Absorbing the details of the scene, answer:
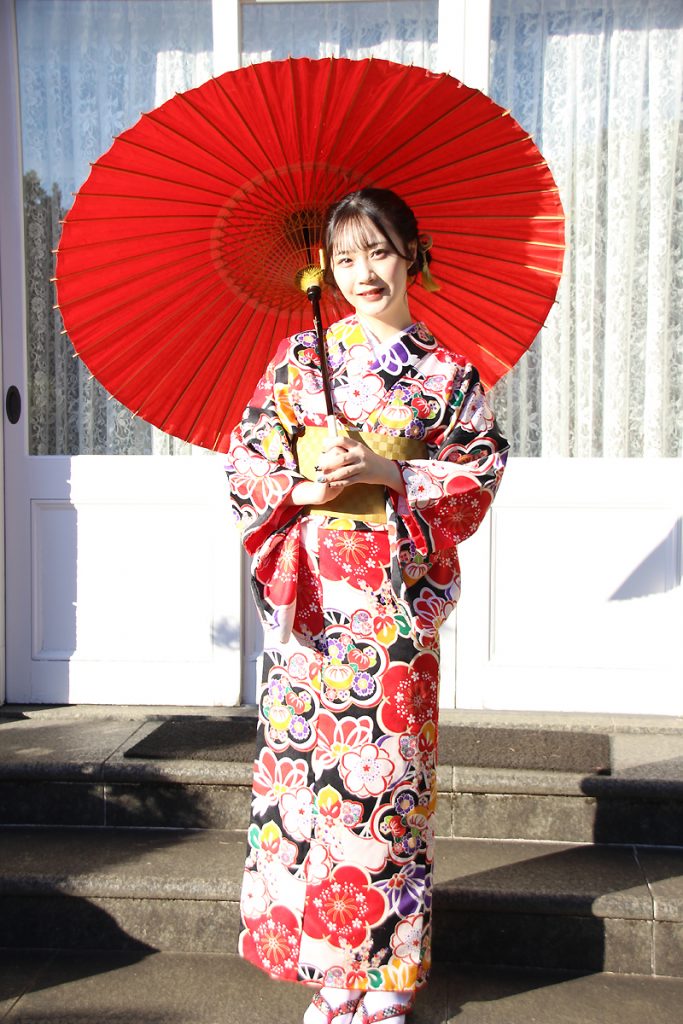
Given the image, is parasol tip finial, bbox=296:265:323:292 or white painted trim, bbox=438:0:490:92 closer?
parasol tip finial, bbox=296:265:323:292

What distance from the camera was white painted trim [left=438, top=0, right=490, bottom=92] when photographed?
12.7ft

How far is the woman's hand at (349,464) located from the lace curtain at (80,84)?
206 centimetres

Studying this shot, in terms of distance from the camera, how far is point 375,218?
2262mm

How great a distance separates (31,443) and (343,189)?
2270 mm

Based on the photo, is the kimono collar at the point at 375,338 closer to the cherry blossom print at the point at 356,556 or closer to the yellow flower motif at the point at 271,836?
the cherry blossom print at the point at 356,556

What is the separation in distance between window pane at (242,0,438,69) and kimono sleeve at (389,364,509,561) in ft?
7.03

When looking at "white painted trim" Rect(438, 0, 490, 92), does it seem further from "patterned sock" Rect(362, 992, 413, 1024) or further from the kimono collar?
"patterned sock" Rect(362, 992, 413, 1024)

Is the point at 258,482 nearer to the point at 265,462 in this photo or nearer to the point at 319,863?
the point at 265,462

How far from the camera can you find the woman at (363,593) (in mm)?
2311

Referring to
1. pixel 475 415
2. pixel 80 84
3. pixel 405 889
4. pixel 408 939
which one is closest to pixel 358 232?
pixel 475 415

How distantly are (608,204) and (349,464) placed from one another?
2367mm

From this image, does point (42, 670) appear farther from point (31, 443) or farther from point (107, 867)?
point (107, 867)

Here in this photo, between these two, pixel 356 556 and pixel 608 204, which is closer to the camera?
pixel 356 556

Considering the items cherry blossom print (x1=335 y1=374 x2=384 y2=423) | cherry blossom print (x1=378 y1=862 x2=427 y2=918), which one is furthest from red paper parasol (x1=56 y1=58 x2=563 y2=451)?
cherry blossom print (x1=378 y1=862 x2=427 y2=918)
